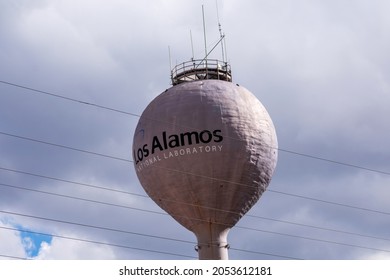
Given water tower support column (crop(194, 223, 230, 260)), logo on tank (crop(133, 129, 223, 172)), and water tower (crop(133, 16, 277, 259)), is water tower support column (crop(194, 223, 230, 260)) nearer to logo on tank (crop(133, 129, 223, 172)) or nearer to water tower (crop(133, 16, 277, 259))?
water tower (crop(133, 16, 277, 259))

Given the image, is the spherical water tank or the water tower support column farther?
the water tower support column

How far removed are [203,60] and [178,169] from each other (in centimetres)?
789

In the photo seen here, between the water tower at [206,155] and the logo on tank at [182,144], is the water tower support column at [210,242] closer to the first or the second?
the water tower at [206,155]

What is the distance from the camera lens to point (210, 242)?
42.9m

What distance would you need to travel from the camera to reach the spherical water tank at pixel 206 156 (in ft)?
134

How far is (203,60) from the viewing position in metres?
46.1

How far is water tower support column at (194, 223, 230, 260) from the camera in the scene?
42750 millimetres

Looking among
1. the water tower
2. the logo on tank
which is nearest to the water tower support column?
the water tower

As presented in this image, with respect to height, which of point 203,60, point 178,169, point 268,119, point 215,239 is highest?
point 203,60

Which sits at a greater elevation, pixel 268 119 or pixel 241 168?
pixel 268 119

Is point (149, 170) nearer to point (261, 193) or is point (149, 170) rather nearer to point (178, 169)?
point (178, 169)

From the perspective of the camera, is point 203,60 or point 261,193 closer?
point 261,193

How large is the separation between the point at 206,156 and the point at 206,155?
0.20ft

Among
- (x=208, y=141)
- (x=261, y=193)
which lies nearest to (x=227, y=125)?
(x=208, y=141)
